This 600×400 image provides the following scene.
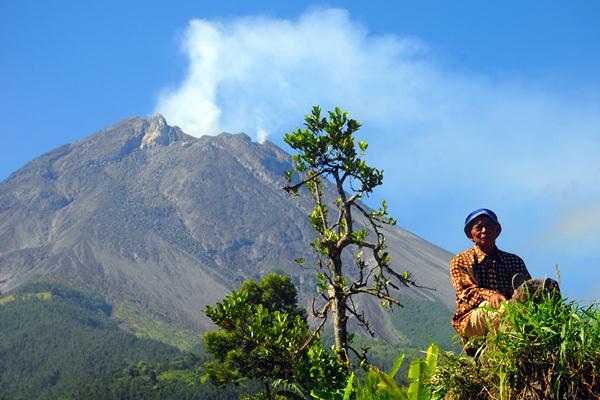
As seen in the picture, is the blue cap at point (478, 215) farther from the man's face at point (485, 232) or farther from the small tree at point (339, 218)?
the small tree at point (339, 218)

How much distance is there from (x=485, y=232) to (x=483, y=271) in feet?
1.22

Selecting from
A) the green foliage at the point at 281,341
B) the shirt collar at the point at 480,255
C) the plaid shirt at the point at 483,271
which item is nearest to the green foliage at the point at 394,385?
the plaid shirt at the point at 483,271

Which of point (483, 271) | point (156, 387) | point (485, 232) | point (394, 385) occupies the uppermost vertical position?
point (485, 232)

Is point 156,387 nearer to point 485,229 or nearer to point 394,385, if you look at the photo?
point 485,229

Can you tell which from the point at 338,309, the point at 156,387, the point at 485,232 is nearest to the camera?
the point at 485,232

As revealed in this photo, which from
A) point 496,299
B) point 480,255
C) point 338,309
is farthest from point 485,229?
point 338,309

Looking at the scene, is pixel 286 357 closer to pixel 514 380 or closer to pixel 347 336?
pixel 347 336

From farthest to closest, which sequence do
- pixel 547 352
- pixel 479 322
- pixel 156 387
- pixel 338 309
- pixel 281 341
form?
pixel 156 387, pixel 338 309, pixel 281 341, pixel 479 322, pixel 547 352

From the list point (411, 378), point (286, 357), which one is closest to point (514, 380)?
point (411, 378)

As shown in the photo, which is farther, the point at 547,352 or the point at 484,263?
the point at 484,263

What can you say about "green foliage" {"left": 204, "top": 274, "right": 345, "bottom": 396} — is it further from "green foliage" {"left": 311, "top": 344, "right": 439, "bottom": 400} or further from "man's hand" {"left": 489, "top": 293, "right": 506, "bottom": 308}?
"green foliage" {"left": 311, "top": 344, "right": 439, "bottom": 400}

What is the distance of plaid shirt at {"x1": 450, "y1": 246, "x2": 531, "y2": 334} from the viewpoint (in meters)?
5.85

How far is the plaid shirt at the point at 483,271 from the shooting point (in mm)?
5848

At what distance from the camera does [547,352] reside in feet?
12.7
